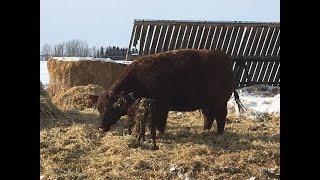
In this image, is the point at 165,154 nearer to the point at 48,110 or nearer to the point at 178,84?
the point at 178,84

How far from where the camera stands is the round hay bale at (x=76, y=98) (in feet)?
40.7

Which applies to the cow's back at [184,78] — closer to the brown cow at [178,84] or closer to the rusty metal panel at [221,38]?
the brown cow at [178,84]

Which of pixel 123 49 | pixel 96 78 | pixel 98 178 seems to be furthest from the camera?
pixel 123 49

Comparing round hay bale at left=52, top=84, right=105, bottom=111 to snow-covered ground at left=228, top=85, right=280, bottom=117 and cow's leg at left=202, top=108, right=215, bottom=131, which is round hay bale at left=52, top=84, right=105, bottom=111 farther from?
cow's leg at left=202, top=108, right=215, bottom=131

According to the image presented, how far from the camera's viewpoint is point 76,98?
1263 centimetres

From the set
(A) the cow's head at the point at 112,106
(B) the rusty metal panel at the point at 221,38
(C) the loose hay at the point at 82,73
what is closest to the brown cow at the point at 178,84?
(A) the cow's head at the point at 112,106

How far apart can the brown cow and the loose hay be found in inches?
238

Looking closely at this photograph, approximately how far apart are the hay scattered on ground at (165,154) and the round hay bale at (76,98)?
119 inches
